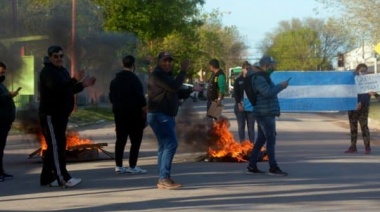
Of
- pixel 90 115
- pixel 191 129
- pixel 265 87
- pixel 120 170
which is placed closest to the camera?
pixel 265 87

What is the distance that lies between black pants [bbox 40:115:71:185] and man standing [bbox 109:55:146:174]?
163cm

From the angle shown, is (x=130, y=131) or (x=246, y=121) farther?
(x=246, y=121)

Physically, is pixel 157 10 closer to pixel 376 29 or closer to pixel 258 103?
pixel 376 29

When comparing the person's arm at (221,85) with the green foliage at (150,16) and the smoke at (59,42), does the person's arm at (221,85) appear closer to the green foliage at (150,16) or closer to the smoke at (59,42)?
the smoke at (59,42)

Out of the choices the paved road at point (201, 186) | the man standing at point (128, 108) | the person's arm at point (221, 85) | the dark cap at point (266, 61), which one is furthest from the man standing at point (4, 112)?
the person's arm at point (221, 85)

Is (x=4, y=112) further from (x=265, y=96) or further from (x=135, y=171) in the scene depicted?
(x=265, y=96)

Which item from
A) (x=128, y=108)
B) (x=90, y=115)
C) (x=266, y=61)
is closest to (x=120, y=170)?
(x=128, y=108)

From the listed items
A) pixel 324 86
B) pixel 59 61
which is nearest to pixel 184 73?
pixel 59 61

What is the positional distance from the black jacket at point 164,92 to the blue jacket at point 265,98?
1735mm

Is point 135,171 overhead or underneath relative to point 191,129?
underneath

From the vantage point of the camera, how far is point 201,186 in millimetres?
11812

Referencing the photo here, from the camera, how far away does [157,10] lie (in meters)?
44.3

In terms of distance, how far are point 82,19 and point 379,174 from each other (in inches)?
347

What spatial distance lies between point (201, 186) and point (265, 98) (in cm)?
186
